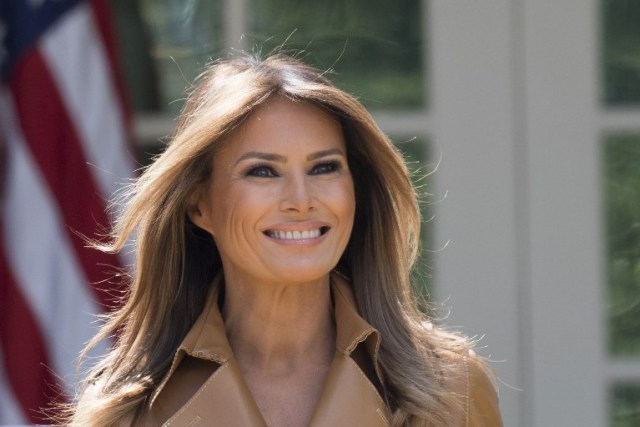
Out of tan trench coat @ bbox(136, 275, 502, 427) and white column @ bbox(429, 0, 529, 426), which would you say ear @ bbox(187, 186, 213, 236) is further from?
white column @ bbox(429, 0, 529, 426)

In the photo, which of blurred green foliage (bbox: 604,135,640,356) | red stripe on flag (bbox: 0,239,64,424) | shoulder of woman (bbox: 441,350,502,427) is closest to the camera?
shoulder of woman (bbox: 441,350,502,427)

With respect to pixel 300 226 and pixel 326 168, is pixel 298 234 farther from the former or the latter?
pixel 326 168

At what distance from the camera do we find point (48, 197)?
14.2 feet

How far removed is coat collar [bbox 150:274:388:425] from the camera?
302 cm

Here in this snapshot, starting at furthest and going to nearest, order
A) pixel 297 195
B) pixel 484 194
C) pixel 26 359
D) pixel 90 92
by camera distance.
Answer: pixel 484 194
pixel 90 92
pixel 26 359
pixel 297 195

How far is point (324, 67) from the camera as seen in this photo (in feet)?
15.2

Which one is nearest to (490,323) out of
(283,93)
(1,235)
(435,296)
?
(435,296)

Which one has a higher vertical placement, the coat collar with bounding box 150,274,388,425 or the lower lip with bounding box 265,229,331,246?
the lower lip with bounding box 265,229,331,246

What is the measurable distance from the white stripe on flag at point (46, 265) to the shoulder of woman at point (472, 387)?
1.50m

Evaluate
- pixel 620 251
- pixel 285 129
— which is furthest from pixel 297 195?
pixel 620 251

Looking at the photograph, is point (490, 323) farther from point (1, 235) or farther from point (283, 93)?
point (283, 93)

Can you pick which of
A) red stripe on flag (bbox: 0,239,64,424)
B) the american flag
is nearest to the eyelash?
the american flag

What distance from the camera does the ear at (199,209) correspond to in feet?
10.4

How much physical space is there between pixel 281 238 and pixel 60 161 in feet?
5.03
